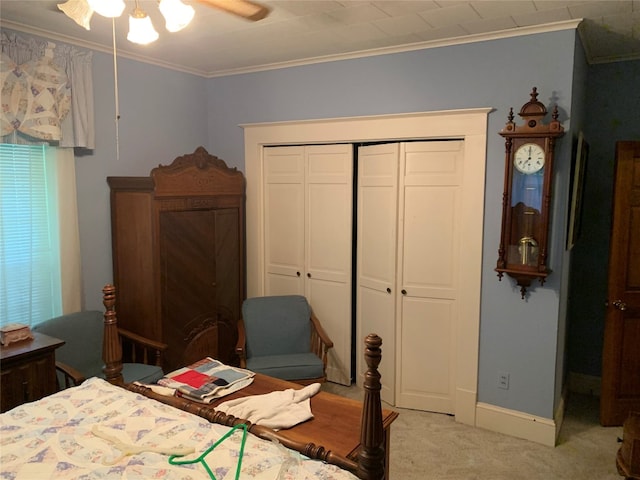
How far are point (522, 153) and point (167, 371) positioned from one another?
2.72 metres

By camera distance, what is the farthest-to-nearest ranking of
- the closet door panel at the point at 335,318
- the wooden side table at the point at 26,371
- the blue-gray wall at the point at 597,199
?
the closet door panel at the point at 335,318 < the blue-gray wall at the point at 597,199 < the wooden side table at the point at 26,371

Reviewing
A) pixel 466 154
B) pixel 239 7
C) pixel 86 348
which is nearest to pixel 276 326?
pixel 86 348

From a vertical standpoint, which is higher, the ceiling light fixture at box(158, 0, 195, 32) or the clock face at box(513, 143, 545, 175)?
the ceiling light fixture at box(158, 0, 195, 32)

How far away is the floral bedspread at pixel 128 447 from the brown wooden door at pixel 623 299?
2496 mm

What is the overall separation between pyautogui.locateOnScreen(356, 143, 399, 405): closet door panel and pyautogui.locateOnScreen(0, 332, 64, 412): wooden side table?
6.91ft

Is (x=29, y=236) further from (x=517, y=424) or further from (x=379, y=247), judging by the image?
(x=517, y=424)

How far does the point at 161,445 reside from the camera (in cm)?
171

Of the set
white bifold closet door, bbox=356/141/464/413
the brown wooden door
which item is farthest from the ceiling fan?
the brown wooden door

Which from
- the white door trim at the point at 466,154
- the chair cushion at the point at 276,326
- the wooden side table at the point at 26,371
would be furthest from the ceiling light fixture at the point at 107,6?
the chair cushion at the point at 276,326

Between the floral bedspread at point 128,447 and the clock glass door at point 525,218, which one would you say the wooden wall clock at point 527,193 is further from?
the floral bedspread at point 128,447

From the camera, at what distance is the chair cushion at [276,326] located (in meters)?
3.68

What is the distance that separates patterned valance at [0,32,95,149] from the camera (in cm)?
279

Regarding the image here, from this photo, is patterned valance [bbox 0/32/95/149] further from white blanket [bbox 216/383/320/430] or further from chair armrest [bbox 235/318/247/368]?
white blanket [bbox 216/383/320/430]

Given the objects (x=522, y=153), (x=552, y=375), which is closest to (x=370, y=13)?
(x=522, y=153)
